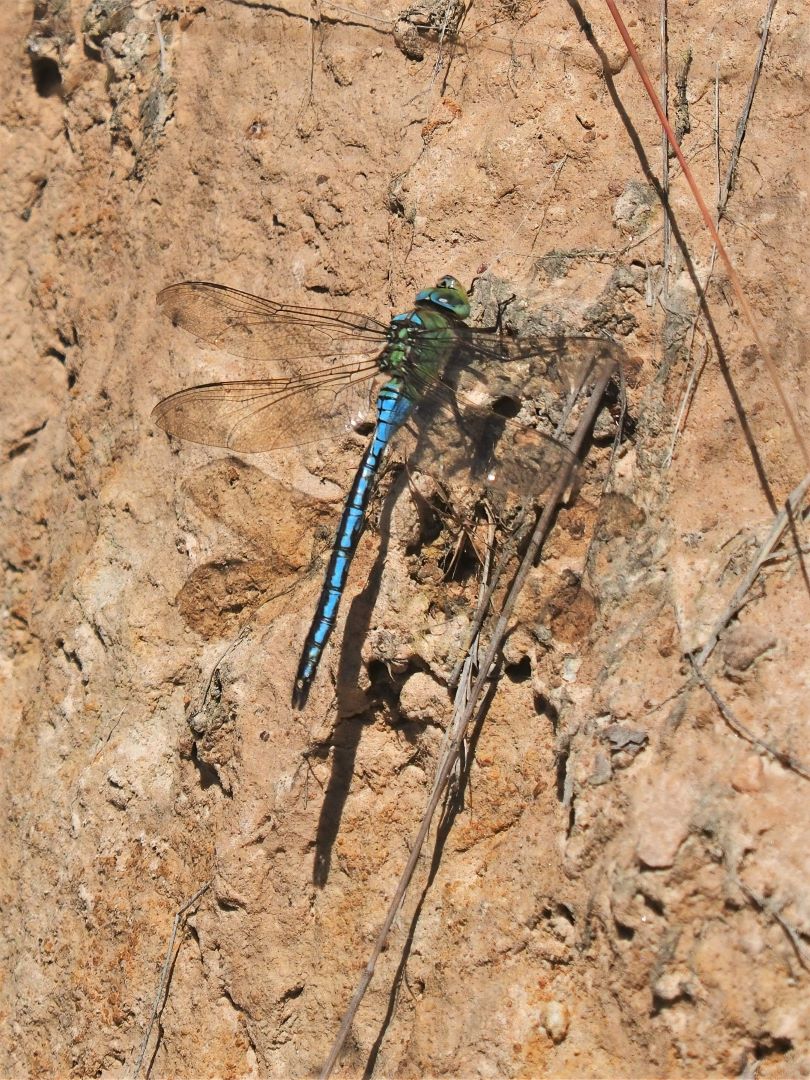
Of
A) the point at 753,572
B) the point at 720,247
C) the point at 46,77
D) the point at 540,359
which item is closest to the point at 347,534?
the point at 540,359

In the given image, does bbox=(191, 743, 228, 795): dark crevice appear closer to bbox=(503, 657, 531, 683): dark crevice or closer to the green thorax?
bbox=(503, 657, 531, 683): dark crevice

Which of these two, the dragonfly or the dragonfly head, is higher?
the dragonfly head

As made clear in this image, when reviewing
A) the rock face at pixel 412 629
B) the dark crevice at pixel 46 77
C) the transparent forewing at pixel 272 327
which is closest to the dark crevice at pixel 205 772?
the rock face at pixel 412 629

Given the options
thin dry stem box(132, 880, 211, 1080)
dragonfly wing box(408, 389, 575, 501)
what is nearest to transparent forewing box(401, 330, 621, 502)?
dragonfly wing box(408, 389, 575, 501)

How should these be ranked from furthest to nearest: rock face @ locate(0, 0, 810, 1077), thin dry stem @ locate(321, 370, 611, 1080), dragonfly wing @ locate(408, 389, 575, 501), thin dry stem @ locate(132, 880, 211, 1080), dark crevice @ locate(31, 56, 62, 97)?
dark crevice @ locate(31, 56, 62, 97) < thin dry stem @ locate(132, 880, 211, 1080) < dragonfly wing @ locate(408, 389, 575, 501) < thin dry stem @ locate(321, 370, 611, 1080) < rock face @ locate(0, 0, 810, 1077)

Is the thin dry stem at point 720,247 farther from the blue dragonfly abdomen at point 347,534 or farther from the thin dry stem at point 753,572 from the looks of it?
the blue dragonfly abdomen at point 347,534

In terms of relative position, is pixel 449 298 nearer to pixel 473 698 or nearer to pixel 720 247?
pixel 720 247
